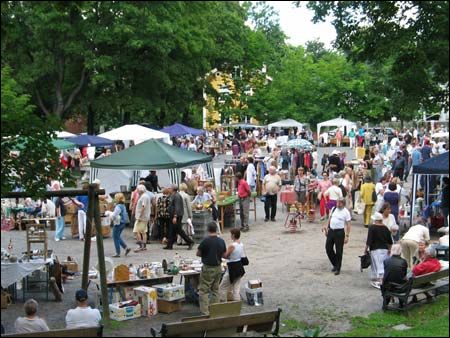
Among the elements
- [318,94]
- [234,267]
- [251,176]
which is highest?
[318,94]

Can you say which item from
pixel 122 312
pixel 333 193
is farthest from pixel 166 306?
pixel 333 193

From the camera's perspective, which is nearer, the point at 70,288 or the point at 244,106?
the point at 70,288

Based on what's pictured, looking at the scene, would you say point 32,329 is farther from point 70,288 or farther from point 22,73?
point 22,73

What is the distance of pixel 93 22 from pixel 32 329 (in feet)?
101

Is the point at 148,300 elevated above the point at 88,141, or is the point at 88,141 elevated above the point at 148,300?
the point at 88,141

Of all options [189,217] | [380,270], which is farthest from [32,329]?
[189,217]

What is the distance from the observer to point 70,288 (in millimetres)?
14594

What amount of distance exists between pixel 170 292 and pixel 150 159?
890 cm

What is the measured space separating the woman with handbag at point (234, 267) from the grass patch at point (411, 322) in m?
2.11

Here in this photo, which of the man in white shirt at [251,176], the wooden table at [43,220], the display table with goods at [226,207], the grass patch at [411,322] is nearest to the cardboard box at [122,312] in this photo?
the grass patch at [411,322]

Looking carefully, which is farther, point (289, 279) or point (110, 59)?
point (110, 59)

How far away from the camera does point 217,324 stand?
1005 cm

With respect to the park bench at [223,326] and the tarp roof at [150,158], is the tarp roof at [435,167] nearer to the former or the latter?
the tarp roof at [150,158]

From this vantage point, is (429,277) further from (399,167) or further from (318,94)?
(318,94)
